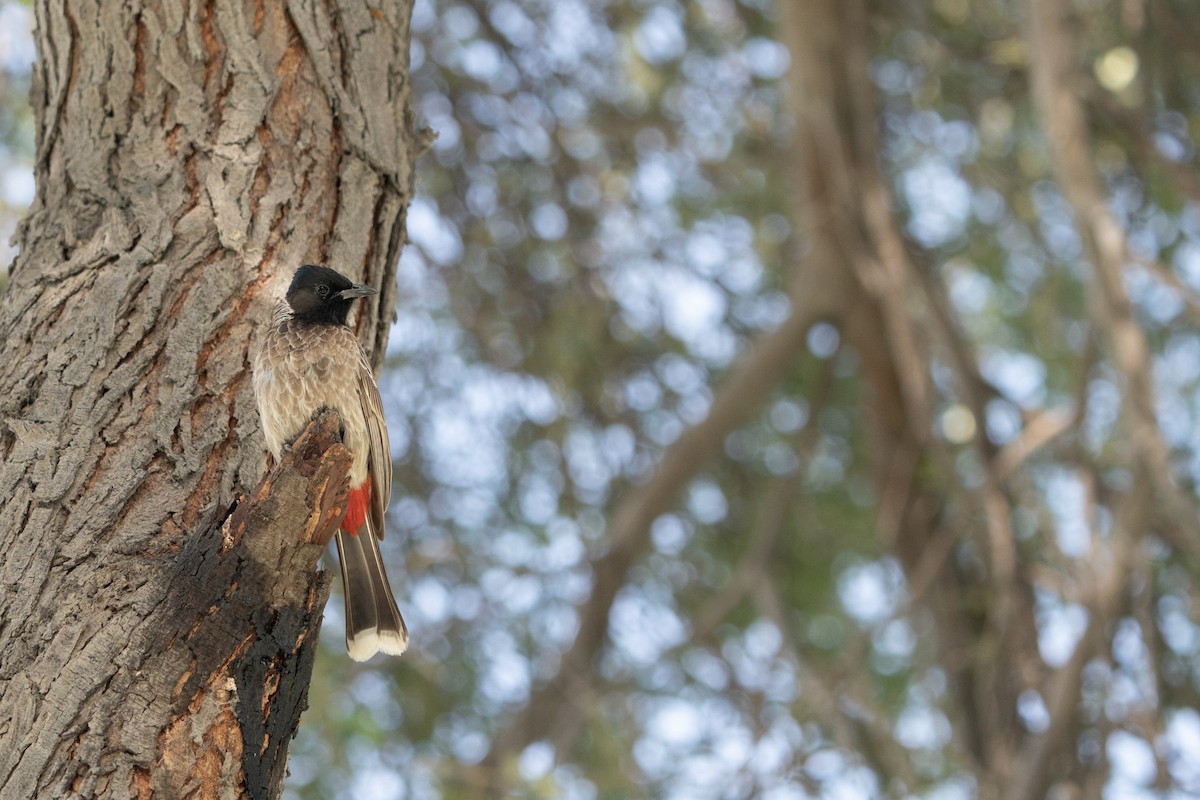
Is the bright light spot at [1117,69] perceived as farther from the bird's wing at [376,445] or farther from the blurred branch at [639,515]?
the bird's wing at [376,445]

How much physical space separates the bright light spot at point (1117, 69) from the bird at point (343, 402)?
405cm

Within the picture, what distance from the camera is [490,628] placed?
275 inches

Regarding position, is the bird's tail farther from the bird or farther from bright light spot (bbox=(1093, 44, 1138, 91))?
bright light spot (bbox=(1093, 44, 1138, 91))

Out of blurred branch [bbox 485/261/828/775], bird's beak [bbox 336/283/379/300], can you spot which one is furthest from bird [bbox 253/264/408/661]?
blurred branch [bbox 485/261/828/775]

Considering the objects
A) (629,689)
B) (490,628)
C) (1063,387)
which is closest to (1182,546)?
(1063,387)

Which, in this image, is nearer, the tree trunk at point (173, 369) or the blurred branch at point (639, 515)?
→ the tree trunk at point (173, 369)

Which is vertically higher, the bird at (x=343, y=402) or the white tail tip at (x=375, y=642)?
the bird at (x=343, y=402)

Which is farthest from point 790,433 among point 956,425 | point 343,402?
point 343,402

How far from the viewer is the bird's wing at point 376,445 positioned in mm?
3479

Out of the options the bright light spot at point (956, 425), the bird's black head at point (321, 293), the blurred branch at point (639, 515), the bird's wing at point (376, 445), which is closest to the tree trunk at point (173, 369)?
the bird's black head at point (321, 293)

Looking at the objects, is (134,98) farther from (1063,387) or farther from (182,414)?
(1063,387)

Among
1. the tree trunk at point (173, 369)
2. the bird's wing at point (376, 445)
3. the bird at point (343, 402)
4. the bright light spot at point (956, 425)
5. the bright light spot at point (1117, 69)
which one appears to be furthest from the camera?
the bright light spot at point (956, 425)

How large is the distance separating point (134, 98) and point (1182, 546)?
15.3 ft

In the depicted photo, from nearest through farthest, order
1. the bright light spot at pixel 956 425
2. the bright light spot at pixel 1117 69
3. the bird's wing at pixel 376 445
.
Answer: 1. the bird's wing at pixel 376 445
2. the bright light spot at pixel 1117 69
3. the bright light spot at pixel 956 425
